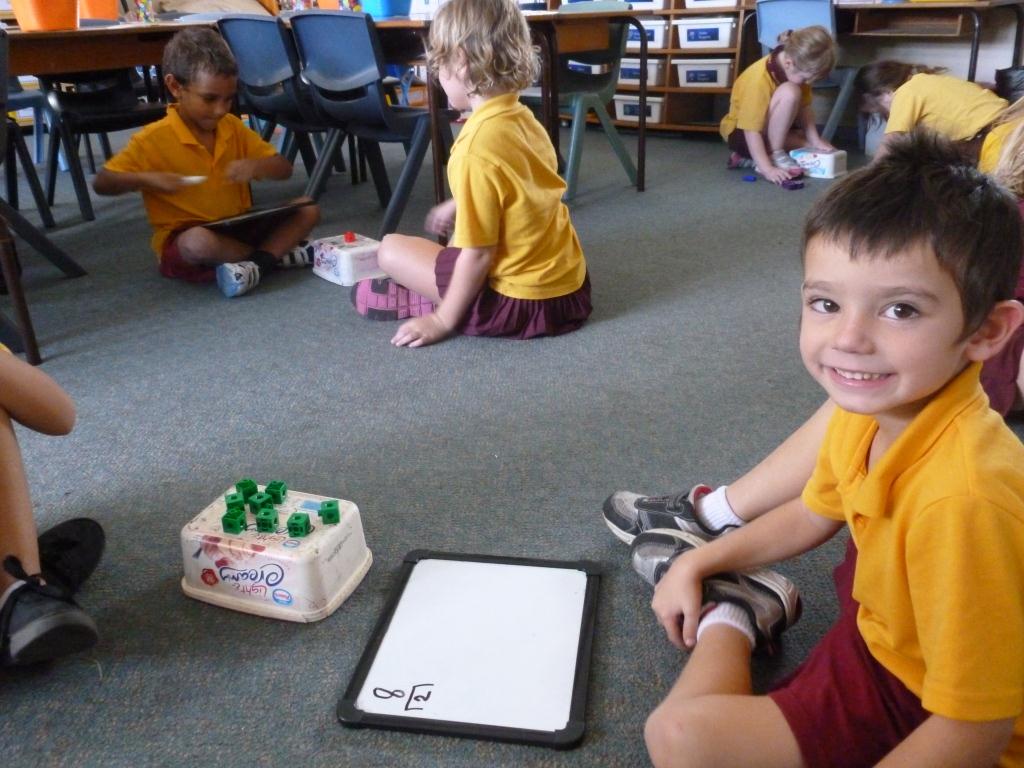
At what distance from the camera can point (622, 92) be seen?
4320 mm

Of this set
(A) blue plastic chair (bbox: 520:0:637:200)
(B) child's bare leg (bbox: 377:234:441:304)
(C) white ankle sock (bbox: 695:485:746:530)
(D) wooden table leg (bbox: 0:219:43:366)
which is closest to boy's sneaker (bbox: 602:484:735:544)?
(C) white ankle sock (bbox: 695:485:746:530)

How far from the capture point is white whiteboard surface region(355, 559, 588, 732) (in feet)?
2.99

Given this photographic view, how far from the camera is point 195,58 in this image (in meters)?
2.13

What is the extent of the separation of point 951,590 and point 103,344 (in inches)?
73.3

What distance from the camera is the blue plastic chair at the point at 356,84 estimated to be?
2.36m

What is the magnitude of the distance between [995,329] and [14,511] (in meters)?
1.04

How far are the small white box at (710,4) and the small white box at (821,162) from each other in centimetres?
97

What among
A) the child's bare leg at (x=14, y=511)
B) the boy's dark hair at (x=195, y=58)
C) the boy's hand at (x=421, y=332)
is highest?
the boy's dark hair at (x=195, y=58)

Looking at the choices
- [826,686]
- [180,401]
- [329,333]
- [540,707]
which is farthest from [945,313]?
[329,333]

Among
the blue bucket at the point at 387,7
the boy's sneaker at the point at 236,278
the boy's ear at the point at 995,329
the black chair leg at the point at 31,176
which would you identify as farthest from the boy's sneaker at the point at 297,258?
the boy's ear at the point at 995,329

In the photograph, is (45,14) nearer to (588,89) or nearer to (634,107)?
(588,89)

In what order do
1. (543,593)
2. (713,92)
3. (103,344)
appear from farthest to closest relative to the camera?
(713,92) → (103,344) → (543,593)

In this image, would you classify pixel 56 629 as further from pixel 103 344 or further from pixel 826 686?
pixel 103 344

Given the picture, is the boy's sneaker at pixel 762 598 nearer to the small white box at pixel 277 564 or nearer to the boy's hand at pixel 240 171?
the small white box at pixel 277 564
